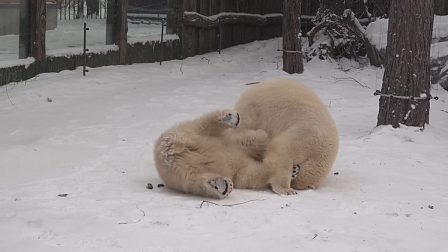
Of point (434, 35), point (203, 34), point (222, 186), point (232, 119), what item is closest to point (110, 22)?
point (203, 34)

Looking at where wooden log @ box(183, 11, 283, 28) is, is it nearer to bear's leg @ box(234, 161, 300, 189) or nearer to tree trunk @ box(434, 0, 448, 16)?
tree trunk @ box(434, 0, 448, 16)

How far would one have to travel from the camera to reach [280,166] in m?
4.57

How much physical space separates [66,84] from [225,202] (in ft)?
20.8

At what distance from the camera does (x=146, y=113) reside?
8359 mm

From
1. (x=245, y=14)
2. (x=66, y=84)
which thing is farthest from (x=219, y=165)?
(x=245, y=14)

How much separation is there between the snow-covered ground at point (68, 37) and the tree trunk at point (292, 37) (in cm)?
340

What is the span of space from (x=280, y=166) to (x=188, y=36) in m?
9.89

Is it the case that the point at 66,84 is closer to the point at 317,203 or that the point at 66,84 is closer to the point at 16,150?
the point at 16,150

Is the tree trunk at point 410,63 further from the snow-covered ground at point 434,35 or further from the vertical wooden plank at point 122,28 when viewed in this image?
the vertical wooden plank at point 122,28

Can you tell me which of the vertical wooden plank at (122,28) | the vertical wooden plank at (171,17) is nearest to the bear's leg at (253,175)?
the vertical wooden plank at (122,28)

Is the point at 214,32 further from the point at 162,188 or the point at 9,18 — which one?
the point at 162,188

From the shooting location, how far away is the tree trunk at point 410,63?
281 inches

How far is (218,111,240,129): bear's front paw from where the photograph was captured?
14.9 ft

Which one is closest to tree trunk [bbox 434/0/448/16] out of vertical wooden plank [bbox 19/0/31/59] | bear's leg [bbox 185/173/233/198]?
vertical wooden plank [bbox 19/0/31/59]
